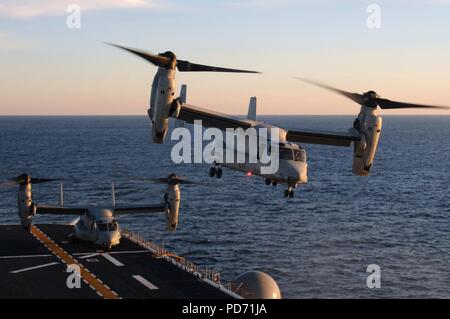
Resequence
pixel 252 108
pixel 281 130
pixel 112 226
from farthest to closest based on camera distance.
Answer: pixel 112 226
pixel 252 108
pixel 281 130

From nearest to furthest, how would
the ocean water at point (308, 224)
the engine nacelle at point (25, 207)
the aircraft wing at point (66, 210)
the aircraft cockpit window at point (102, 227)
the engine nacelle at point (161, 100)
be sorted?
the engine nacelle at point (161, 100) → the engine nacelle at point (25, 207) → the aircraft cockpit window at point (102, 227) → the aircraft wing at point (66, 210) → the ocean water at point (308, 224)

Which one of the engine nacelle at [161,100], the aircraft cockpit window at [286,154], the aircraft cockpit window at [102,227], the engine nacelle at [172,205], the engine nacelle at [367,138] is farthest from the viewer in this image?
the aircraft cockpit window at [102,227]

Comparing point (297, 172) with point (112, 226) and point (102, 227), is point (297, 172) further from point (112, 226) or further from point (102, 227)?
point (102, 227)

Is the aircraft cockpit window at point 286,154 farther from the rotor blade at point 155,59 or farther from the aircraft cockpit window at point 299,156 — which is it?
the rotor blade at point 155,59

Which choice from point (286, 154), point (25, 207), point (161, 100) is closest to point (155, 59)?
point (161, 100)

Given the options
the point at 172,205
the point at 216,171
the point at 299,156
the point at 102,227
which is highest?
the point at 299,156

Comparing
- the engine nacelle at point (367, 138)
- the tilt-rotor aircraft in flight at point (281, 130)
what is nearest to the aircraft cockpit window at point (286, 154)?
the tilt-rotor aircraft in flight at point (281, 130)

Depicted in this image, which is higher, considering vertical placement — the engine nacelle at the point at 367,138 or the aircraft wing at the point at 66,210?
the engine nacelle at the point at 367,138

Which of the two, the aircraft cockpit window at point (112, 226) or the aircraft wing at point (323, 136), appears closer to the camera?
the aircraft wing at point (323, 136)
